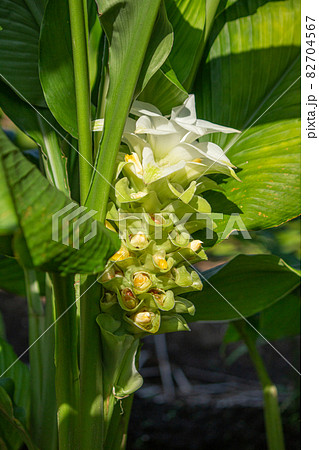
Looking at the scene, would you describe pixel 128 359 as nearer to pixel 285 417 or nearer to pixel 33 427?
pixel 33 427

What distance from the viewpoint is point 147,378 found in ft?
4.25

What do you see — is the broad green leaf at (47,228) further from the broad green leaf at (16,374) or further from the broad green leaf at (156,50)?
the broad green leaf at (16,374)

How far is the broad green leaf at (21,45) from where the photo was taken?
0.48m

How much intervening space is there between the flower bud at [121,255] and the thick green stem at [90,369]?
0.03 m

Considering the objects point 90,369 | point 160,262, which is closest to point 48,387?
point 90,369

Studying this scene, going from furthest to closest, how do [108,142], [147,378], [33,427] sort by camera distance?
[147,378] → [33,427] → [108,142]

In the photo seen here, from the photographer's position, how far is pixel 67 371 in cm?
40

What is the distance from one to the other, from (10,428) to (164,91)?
517mm

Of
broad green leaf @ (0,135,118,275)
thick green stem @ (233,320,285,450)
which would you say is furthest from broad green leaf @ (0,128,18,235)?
thick green stem @ (233,320,285,450)

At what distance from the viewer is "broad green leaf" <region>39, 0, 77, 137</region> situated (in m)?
0.43

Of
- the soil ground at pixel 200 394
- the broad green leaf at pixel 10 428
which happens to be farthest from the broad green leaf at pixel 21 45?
the soil ground at pixel 200 394

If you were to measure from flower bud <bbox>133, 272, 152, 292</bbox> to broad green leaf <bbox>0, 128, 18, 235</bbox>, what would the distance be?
0.45 feet
